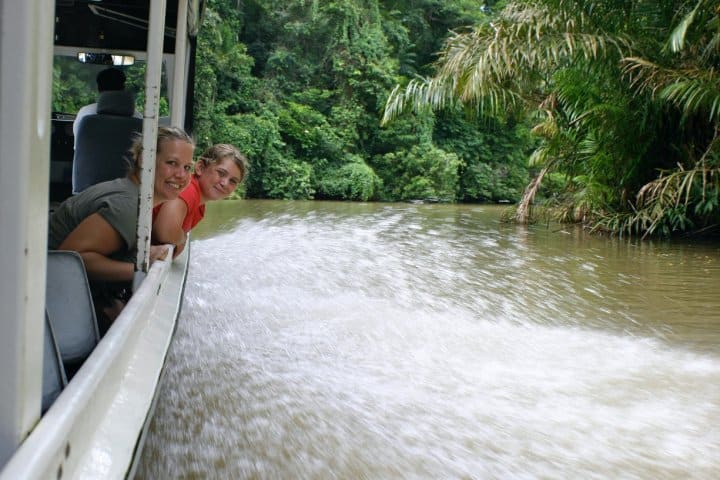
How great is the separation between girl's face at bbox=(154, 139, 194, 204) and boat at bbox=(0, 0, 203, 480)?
0.47 meters

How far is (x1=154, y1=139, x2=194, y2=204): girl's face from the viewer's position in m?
2.99

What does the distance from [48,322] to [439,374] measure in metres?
2.52

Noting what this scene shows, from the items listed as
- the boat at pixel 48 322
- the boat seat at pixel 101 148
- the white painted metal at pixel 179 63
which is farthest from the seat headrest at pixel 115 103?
the boat at pixel 48 322

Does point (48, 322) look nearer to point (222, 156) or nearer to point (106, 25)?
point (222, 156)

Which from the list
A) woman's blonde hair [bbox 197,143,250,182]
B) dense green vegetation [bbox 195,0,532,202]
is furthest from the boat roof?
dense green vegetation [bbox 195,0,532,202]

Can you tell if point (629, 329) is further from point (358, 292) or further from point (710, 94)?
point (710, 94)

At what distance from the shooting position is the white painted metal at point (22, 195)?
0.87 m

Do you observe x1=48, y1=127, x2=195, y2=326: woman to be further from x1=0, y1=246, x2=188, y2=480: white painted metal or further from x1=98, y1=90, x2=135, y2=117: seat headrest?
x1=98, y1=90, x2=135, y2=117: seat headrest

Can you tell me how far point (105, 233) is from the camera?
2.61 meters

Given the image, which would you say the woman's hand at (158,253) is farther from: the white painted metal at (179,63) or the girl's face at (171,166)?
the white painted metal at (179,63)

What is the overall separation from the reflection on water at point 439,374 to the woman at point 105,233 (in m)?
0.60

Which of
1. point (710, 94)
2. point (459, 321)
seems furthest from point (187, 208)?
point (710, 94)

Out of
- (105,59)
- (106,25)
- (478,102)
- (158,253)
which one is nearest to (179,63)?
(158,253)

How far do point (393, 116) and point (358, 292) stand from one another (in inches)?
329
